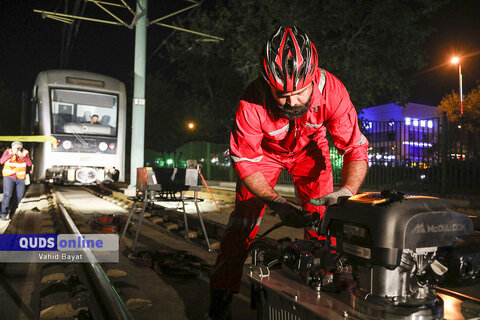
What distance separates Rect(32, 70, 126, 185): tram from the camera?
1377 cm

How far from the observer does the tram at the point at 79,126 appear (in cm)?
1377

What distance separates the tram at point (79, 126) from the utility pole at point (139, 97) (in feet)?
6.13

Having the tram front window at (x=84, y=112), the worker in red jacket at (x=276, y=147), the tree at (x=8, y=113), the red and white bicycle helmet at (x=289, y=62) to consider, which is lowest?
the worker in red jacket at (x=276, y=147)

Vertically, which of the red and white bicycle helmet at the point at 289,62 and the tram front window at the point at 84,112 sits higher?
the tram front window at the point at 84,112

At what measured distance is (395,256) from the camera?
4.55 feet

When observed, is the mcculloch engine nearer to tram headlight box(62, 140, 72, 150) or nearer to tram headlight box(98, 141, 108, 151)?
tram headlight box(62, 140, 72, 150)

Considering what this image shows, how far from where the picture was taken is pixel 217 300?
2.41m

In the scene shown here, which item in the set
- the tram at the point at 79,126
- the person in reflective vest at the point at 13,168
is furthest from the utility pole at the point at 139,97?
the person in reflective vest at the point at 13,168

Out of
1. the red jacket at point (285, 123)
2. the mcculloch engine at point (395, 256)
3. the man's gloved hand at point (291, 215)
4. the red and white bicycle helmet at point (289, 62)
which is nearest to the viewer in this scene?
the mcculloch engine at point (395, 256)

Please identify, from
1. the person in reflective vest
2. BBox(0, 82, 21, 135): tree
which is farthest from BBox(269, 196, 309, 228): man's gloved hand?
BBox(0, 82, 21, 135): tree

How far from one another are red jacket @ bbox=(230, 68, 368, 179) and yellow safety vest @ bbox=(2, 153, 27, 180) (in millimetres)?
9012

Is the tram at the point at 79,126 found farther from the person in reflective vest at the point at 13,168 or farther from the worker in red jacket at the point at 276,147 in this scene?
the worker in red jacket at the point at 276,147

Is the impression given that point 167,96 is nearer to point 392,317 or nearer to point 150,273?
point 150,273

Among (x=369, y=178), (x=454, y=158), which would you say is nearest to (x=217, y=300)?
(x=454, y=158)
